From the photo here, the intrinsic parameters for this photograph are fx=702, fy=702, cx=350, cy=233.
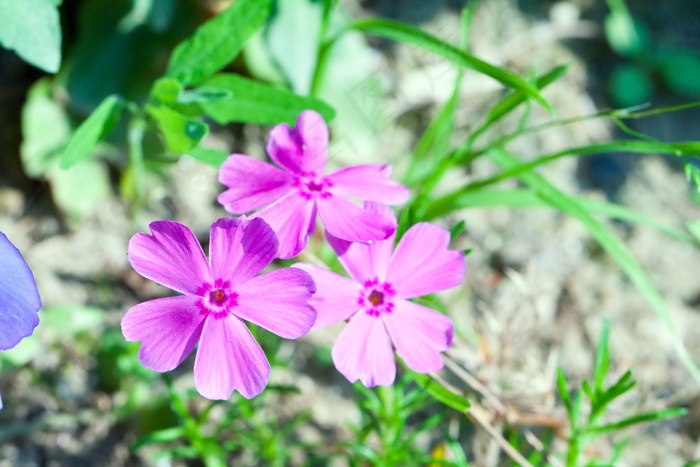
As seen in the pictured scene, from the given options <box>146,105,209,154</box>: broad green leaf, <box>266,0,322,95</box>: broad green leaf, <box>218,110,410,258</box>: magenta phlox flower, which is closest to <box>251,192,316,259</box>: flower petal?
<box>218,110,410,258</box>: magenta phlox flower

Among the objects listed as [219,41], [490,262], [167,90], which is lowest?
[167,90]

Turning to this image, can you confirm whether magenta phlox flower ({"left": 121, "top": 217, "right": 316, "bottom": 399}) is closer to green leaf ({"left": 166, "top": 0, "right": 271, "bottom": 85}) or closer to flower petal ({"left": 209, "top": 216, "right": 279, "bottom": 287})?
flower petal ({"left": 209, "top": 216, "right": 279, "bottom": 287})

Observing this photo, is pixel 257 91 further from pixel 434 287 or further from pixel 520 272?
pixel 520 272

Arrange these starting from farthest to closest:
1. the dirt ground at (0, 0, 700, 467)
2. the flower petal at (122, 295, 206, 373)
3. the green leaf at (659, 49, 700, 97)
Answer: the green leaf at (659, 49, 700, 97)
the dirt ground at (0, 0, 700, 467)
the flower petal at (122, 295, 206, 373)

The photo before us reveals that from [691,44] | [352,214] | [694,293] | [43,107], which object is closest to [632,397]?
[694,293]

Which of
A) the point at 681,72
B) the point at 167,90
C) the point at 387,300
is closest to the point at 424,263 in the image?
the point at 387,300

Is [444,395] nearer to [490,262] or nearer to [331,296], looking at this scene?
[331,296]

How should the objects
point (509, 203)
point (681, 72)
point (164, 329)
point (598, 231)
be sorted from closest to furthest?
point (164, 329) → point (598, 231) → point (509, 203) → point (681, 72)

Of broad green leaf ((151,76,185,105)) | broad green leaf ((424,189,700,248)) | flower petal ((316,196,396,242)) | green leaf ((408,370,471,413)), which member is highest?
broad green leaf ((424,189,700,248))
